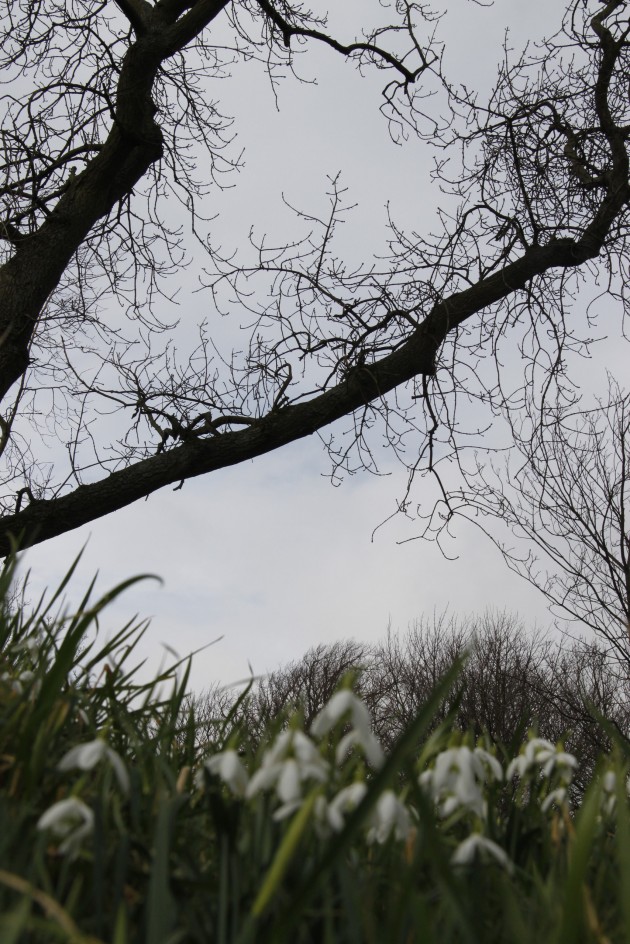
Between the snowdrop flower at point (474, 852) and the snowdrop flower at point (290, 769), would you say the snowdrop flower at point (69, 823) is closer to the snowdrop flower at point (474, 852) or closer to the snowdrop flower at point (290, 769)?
the snowdrop flower at point (290, 769)

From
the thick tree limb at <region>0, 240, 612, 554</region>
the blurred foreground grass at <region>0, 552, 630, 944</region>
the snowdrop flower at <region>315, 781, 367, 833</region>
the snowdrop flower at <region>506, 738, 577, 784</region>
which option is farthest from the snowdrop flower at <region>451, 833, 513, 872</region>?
the thick tree limb at <region>0, 240, 612, 554</region>

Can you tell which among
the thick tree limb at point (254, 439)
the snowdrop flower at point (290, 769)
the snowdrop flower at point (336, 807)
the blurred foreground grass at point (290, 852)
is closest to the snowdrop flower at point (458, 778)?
the blurred foreground grass at point (290, 852)

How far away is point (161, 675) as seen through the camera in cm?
232

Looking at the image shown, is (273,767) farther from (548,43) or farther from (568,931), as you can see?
Result: (548,43)

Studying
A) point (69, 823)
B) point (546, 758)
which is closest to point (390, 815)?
point (69, 823)

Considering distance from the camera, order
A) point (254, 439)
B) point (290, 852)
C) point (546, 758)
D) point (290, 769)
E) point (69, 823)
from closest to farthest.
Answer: point (290, 852) < point (290, 769) < point (69, 823) < point (546, 758) < point (254, 439)

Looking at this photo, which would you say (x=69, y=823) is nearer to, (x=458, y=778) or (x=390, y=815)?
(x=390, y=815)

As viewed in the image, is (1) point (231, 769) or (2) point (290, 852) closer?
(2) point (290, 852)

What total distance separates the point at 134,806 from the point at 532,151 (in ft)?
20.8

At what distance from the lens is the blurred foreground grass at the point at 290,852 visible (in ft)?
3.18

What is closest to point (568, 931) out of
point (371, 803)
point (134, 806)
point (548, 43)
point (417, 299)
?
point (371, 803)

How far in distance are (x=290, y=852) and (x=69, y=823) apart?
44cm

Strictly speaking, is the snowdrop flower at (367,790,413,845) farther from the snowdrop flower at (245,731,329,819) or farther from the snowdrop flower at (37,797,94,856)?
the snowdrop flower at (37,797,94,856)

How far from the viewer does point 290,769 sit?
1083mm
